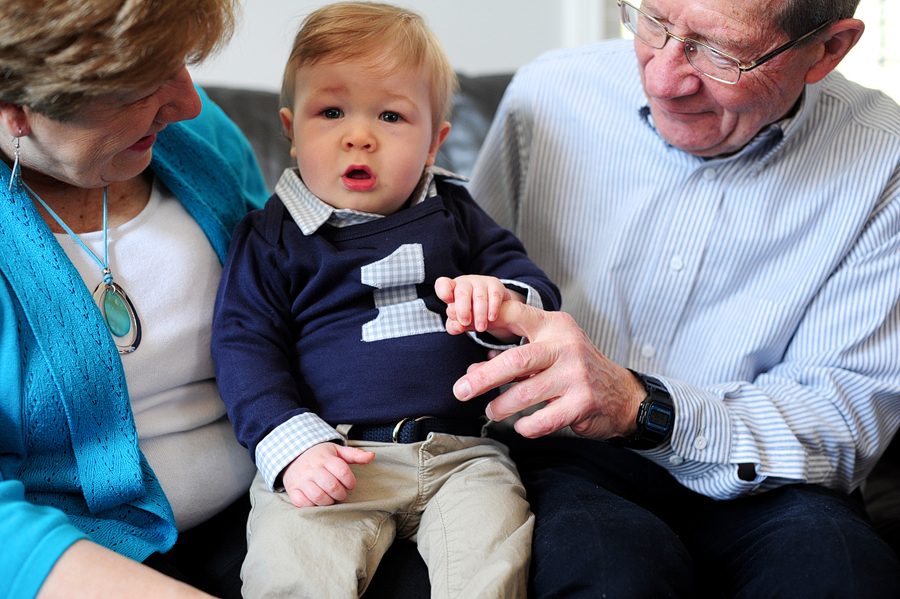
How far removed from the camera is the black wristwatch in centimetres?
121

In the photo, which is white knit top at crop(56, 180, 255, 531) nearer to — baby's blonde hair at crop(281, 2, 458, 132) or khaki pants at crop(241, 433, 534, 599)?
khaki pants at crop(241, 433, 534, 599)

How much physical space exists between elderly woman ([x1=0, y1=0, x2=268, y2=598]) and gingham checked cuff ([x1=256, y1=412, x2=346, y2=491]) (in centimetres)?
18

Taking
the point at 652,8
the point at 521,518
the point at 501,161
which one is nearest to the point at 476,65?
the point at 501,161

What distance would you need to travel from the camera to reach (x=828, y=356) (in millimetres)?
1312

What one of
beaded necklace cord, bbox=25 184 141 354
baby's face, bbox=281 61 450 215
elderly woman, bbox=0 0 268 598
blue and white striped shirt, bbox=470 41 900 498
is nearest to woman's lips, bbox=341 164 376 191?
baby's face, bbox=281 61 450 215

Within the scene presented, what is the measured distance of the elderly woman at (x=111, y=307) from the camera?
83cm

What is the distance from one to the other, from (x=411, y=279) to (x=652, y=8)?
2.10 ft

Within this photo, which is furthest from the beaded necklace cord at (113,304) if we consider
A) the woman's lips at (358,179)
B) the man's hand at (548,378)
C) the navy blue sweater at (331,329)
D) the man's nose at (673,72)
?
the man's nose at (673,72)

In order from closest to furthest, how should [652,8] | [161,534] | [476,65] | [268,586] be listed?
[268,586] < [161,534] < [652,8] < [476,65]

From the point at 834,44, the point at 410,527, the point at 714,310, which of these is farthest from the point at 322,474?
the point at 834,44

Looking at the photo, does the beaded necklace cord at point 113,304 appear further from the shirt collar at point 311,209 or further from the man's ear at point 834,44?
the man's ear at point 834,44

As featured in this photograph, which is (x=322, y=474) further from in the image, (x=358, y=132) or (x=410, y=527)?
(x=358, y=132)

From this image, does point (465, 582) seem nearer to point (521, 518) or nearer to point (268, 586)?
point (521, 518)

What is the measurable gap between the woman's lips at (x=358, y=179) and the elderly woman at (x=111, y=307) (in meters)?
0.25
